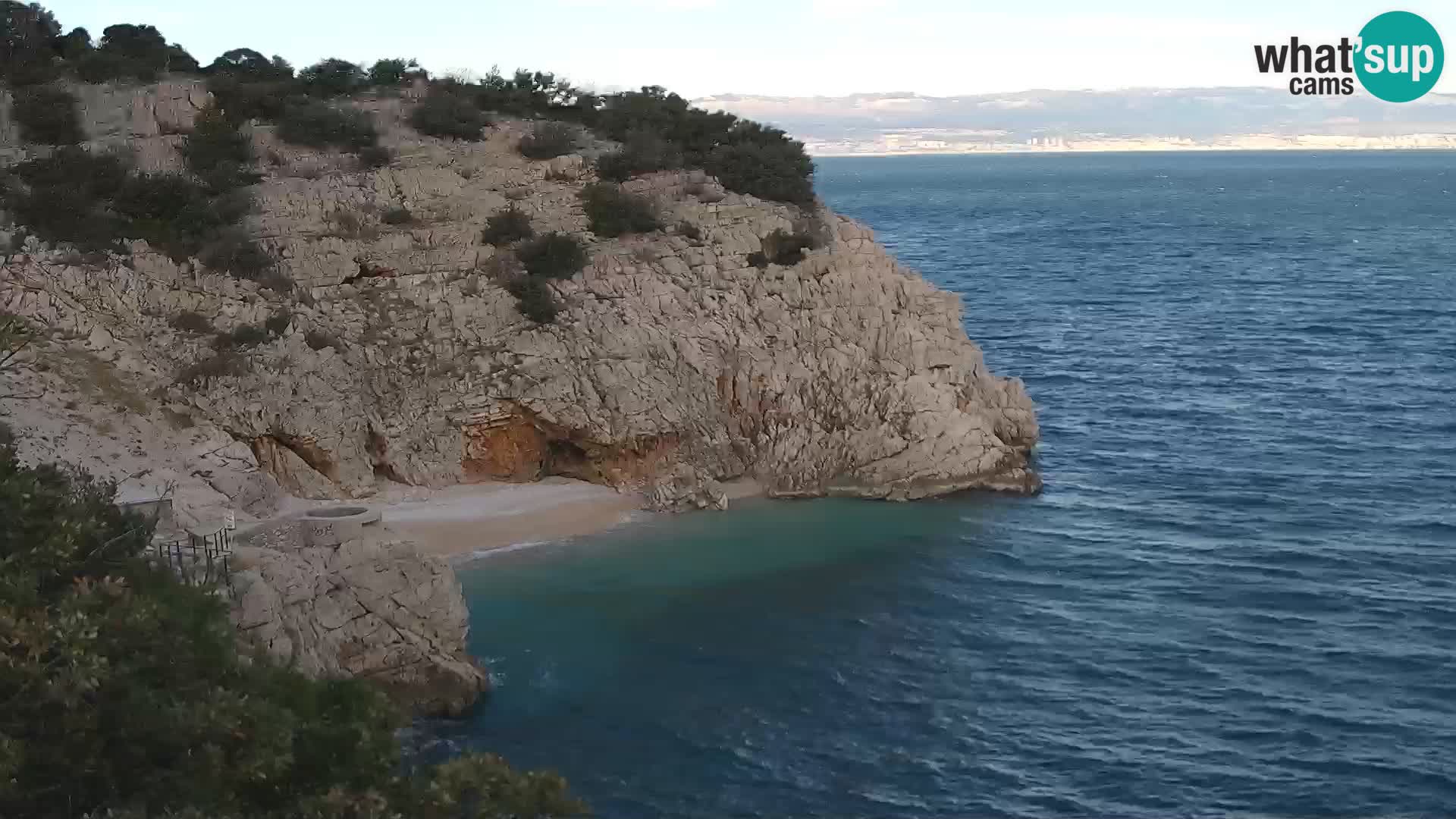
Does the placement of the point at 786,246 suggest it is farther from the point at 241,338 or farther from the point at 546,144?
the point at 241,338

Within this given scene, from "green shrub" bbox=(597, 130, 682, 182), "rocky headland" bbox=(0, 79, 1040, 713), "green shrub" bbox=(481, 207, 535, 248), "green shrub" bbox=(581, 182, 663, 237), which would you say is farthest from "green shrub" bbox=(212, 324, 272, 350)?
"green shrub" bbox=(597, 130, 682, 182)

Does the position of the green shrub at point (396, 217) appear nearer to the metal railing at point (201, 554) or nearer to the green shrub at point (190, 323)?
the green shrub at point (190, 323)

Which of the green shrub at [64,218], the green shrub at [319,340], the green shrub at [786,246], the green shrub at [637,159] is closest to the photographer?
the green shrub at [64,218]

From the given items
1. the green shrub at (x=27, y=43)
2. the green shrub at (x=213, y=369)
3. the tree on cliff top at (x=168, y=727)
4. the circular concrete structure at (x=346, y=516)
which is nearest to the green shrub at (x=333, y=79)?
the green shrub at (x=27, y=43)

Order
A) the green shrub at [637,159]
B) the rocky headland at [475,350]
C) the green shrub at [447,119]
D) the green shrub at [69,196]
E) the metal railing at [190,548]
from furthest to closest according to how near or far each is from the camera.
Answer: the green shrub at [447,119] → the green shrub at [637,159] → the green shrub at [69,196] → the rocky headland at [475,350] → the metal railing at [190,548]

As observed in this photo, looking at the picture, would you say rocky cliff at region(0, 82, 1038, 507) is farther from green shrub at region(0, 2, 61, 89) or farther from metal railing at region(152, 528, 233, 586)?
metal railing at region(152, 528, 233, 586)
